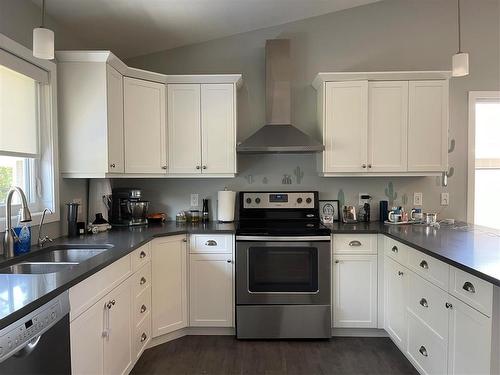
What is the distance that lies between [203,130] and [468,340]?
240 cm

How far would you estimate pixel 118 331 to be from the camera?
198 cm

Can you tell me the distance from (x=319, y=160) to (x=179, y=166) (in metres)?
1.29

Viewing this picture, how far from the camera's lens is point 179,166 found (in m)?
3.05

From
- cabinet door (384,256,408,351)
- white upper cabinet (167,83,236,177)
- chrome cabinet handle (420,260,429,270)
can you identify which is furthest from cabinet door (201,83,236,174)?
chrome cabinet handle (420,260,429,270)

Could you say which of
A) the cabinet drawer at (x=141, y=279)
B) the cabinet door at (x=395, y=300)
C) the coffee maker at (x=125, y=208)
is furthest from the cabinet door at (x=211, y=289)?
the cabinet door at (x=395, y=300)

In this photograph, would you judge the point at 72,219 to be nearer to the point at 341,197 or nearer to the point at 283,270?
the point at 283,270

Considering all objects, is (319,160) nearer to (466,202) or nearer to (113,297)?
(466,202)

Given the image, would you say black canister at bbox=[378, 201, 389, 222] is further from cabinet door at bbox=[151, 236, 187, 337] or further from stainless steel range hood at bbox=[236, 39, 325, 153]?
cabinet door at bbox=[151, 236, 187, 337]

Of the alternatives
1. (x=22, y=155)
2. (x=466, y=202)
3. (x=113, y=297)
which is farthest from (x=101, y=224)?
(x=466, y=202)

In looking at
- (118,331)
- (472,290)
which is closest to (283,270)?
(118,331)

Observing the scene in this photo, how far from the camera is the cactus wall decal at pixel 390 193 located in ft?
11.0

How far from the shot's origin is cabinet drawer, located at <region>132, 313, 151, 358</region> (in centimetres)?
229

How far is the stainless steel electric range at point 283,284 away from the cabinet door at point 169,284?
45cm

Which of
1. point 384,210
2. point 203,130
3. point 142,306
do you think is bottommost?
point 142,306
